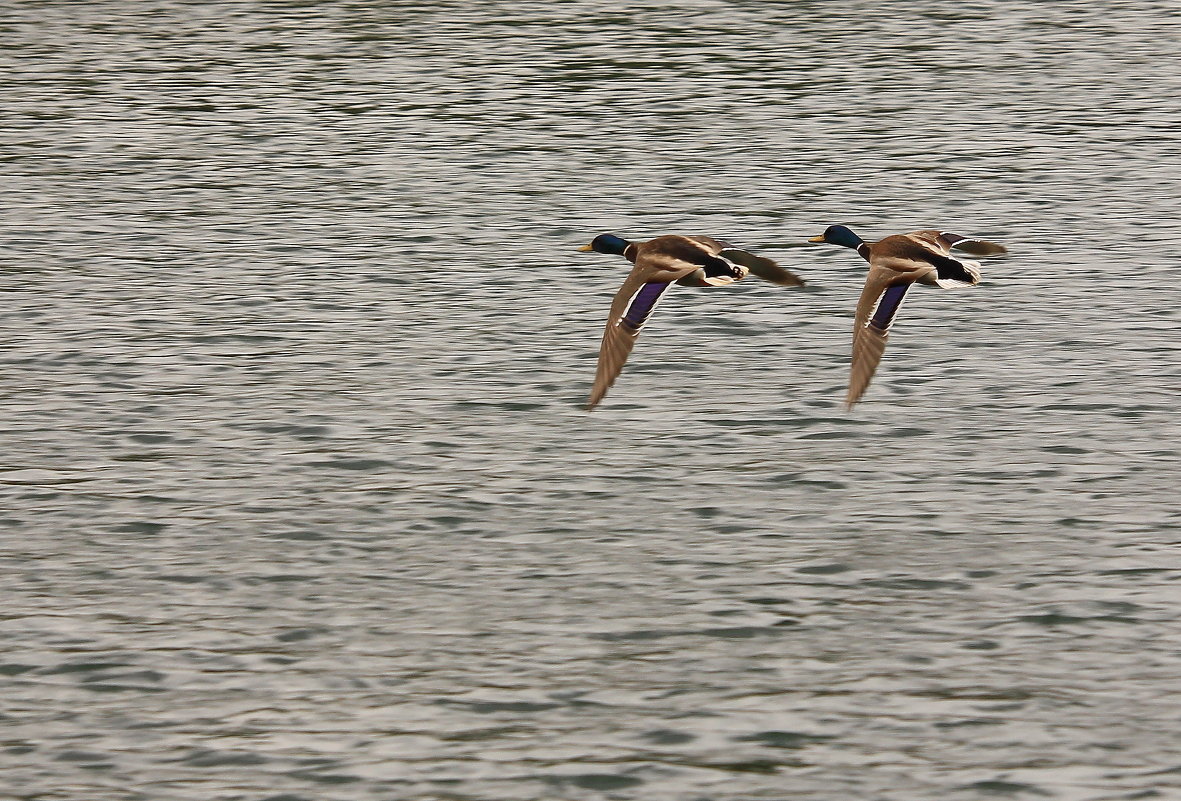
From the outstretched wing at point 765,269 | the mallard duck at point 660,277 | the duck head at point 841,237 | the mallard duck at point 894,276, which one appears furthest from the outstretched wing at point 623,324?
the duck head at point 841,237

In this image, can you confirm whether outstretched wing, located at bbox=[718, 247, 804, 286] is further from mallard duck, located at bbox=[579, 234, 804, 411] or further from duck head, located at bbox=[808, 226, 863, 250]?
duck head, located at bbox=[808, 226, 863, 250]

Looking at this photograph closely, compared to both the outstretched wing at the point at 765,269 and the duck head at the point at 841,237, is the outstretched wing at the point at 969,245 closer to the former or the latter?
the duck head at the point at 841,237

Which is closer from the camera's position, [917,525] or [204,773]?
[204,773]

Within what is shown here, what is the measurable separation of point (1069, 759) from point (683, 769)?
7.33 ft

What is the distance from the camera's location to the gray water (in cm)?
1270

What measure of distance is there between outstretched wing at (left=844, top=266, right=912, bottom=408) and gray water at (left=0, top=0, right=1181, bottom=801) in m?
1.31

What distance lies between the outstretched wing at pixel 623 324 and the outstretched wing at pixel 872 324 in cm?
150

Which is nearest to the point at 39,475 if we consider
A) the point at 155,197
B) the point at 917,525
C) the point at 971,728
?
the point at 917,525

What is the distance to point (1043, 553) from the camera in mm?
15328

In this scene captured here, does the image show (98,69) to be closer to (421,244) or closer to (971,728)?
(421,244)

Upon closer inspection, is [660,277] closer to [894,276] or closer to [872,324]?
[872,324]

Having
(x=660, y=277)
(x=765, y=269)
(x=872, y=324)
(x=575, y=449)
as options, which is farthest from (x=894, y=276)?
(x=575, y=449)

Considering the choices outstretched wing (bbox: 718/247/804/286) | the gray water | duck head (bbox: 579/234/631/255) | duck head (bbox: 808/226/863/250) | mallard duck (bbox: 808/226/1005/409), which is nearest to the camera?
the gray water

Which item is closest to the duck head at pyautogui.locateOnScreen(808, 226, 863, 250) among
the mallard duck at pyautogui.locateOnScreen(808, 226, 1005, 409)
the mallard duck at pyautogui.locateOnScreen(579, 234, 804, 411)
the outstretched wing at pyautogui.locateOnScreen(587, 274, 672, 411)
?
the mallard duck at pyautogui.locateOnScreen(808, 226, 1005, 409)
